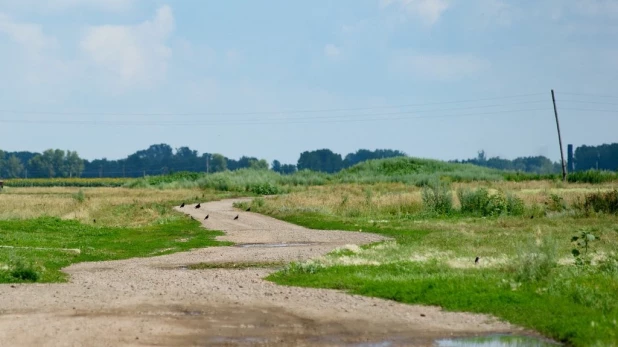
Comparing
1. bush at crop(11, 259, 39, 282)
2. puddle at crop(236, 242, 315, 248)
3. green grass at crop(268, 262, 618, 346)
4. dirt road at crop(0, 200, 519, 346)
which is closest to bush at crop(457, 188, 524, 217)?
puddle at crop(236, 242, 315, 248)

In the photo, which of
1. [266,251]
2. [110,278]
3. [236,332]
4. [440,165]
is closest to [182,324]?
[236,332]

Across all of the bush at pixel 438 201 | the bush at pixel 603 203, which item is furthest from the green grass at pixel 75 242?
the bush at pixel 603 203

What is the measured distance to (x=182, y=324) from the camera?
48.5 ft

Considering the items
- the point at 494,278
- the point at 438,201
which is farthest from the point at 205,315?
the point at 438,201

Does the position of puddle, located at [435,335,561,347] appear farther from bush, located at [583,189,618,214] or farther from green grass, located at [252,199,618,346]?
bush, located at [583,189,618,214]

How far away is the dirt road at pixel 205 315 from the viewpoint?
1359 centimetres

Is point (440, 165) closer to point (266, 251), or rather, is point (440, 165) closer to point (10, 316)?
point (266, 251)

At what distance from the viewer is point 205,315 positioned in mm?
15820

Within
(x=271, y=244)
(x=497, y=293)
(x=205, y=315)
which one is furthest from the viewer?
(x=271, y=244)

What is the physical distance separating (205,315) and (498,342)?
18.1 feet

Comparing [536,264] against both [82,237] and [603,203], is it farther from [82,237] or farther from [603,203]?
[603,203]

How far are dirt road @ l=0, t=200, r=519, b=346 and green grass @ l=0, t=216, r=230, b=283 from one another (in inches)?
54.4

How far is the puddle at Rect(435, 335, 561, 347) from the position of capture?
1309cm

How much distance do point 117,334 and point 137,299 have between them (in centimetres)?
419
